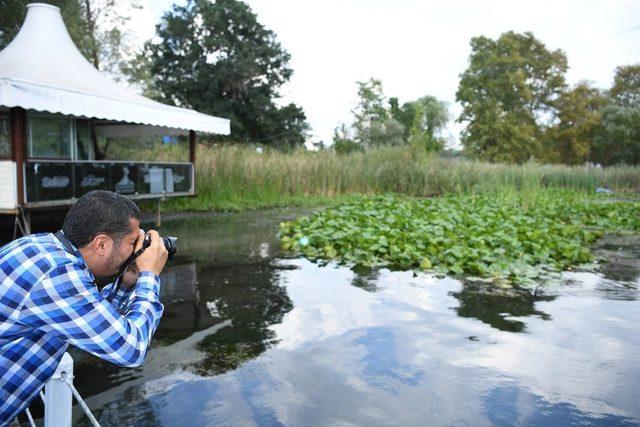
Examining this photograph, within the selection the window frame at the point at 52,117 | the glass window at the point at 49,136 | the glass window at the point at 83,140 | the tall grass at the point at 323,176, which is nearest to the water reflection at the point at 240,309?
the window frame at the point at 52,117

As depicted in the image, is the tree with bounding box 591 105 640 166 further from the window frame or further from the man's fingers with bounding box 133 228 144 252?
the man's fingers with bounding box 133 228 144 252

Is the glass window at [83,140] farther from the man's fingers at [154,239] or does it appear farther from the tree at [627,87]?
the tree at [627,87]

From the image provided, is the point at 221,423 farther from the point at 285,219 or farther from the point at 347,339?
the point at 285,219

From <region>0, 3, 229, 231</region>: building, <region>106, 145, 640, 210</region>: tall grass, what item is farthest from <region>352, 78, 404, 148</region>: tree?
<region>0, 3, 229, 231</region>: building

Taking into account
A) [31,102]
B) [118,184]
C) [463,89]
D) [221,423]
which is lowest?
[221,423]

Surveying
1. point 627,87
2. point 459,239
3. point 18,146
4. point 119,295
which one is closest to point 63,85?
point 18,146

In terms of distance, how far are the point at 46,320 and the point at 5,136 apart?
9.71m

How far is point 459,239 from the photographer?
7891 mm

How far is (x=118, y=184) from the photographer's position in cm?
1080

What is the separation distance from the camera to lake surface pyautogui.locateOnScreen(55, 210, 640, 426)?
309cm

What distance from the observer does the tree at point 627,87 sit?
42469 millimetres

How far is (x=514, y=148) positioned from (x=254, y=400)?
3969 cm

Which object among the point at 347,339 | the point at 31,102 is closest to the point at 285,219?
the point at 31,102

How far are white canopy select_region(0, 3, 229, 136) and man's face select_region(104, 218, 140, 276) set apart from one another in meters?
7.40
